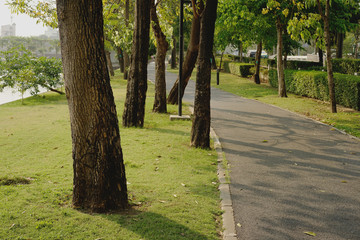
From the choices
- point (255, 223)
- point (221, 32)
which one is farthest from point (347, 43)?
point (255, 223)

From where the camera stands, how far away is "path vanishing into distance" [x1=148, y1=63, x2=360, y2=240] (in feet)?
17.4

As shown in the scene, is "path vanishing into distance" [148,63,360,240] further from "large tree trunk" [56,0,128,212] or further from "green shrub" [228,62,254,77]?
"green shrub" [228,62,254,77]

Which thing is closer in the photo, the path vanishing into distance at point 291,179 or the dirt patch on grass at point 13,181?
the path vanishing into distance at point 291,179

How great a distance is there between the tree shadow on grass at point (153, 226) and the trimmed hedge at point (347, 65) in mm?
22850

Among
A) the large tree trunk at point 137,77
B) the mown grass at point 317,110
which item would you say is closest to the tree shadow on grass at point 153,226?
the large tree trunk at point 137,77

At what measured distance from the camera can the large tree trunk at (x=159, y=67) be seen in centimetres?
1576

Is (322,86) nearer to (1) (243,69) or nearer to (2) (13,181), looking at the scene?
(2) (13,181)

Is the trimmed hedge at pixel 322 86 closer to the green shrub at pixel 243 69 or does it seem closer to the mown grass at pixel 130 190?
the mown grass at pixel 130 190

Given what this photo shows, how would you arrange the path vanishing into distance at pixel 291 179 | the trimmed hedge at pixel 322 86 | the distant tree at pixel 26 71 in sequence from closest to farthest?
1. the path vanishing into distance at pixel 291 179
2. the trimmed hedge at pixel 322 86
3. the distant tree at pixel 26 71

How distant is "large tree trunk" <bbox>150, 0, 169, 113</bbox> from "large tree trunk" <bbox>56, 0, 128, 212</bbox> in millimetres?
10224

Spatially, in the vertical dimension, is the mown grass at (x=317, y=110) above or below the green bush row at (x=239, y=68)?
below

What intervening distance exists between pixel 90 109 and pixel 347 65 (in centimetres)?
2409

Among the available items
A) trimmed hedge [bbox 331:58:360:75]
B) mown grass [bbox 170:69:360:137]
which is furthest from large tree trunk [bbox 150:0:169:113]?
trimmed hedge [bbox 331:58:360:75]

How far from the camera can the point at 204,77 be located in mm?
9523
